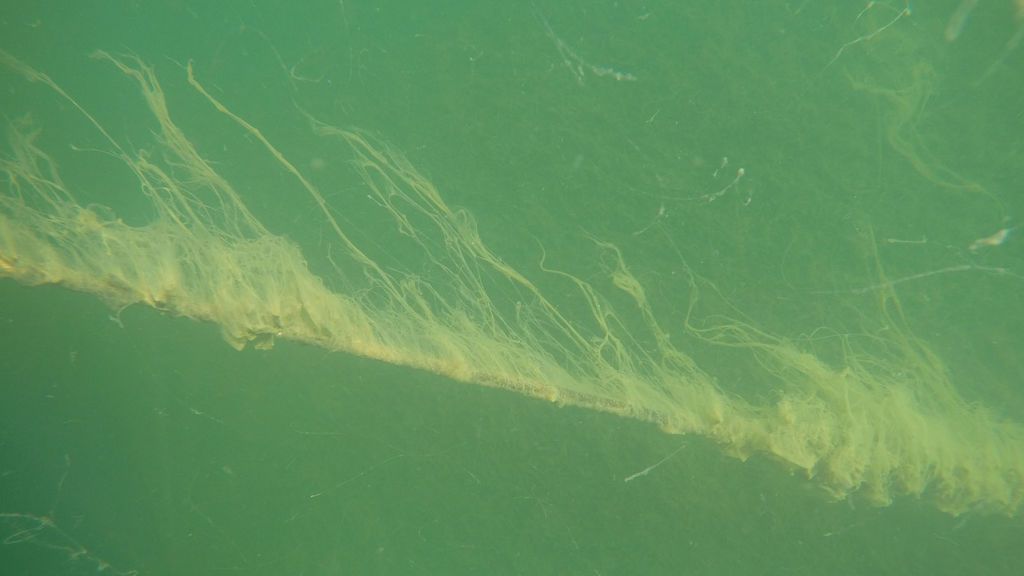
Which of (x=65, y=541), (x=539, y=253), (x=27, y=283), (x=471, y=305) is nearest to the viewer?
(x=27, y=283)

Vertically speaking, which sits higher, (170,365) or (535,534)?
(170,365)

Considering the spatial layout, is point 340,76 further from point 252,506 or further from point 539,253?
point 252,506

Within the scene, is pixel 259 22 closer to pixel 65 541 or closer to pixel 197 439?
pixel 197 439

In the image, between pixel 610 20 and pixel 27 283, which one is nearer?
pixel 27 283

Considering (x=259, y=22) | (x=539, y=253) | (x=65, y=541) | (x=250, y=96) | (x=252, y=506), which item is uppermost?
(x=259, y=22)

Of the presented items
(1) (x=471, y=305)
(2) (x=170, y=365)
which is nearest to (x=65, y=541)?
(2) (x=170, y=365)

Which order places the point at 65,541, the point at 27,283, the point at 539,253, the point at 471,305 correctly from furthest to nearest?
1. the point at 539,253
2. the point at 471,305
3. the point at 65,541
4. the point at 27,283

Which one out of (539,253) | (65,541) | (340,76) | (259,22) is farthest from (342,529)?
Result: (259,22)
